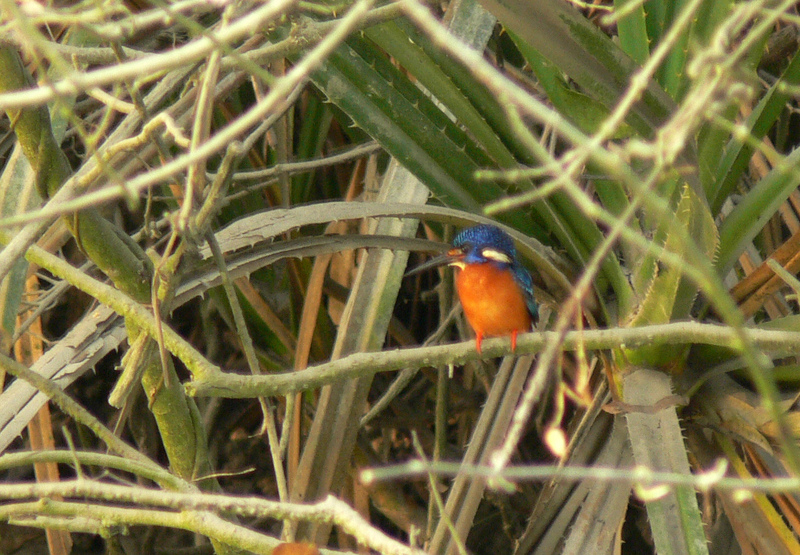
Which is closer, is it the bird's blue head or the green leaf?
the green leaf

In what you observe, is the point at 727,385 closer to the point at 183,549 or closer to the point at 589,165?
the point at 589,165

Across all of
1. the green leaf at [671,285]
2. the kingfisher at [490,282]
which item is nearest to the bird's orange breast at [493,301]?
the kingfisher at [490,282]

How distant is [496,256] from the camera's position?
3246mm

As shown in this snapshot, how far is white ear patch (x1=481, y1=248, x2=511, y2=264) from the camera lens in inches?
127

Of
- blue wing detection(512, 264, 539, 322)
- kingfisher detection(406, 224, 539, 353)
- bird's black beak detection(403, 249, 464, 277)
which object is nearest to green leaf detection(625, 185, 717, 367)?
blue wing detection(512, 264, 539, 322)

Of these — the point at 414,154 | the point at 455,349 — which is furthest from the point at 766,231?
the point at 455,349

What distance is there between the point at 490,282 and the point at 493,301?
3.4 inches

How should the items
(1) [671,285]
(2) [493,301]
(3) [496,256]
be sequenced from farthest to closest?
(3) [496,256] → (2) [493,301] → (1) [671,285]

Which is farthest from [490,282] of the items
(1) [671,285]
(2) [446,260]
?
(1) [671,285]

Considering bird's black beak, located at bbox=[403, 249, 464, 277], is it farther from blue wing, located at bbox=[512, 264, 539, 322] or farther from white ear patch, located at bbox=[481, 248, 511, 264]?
blue wing, located at bbox=[512, 264, 539, 322]

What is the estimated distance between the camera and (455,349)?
1.88 m

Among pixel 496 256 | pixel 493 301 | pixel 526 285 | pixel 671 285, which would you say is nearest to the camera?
pixel 671 285

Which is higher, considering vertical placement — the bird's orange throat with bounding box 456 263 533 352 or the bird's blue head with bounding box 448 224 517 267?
the bird's blue head with bounding box 448 224 517 267

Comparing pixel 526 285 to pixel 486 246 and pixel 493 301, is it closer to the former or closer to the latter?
pixel 493 301
